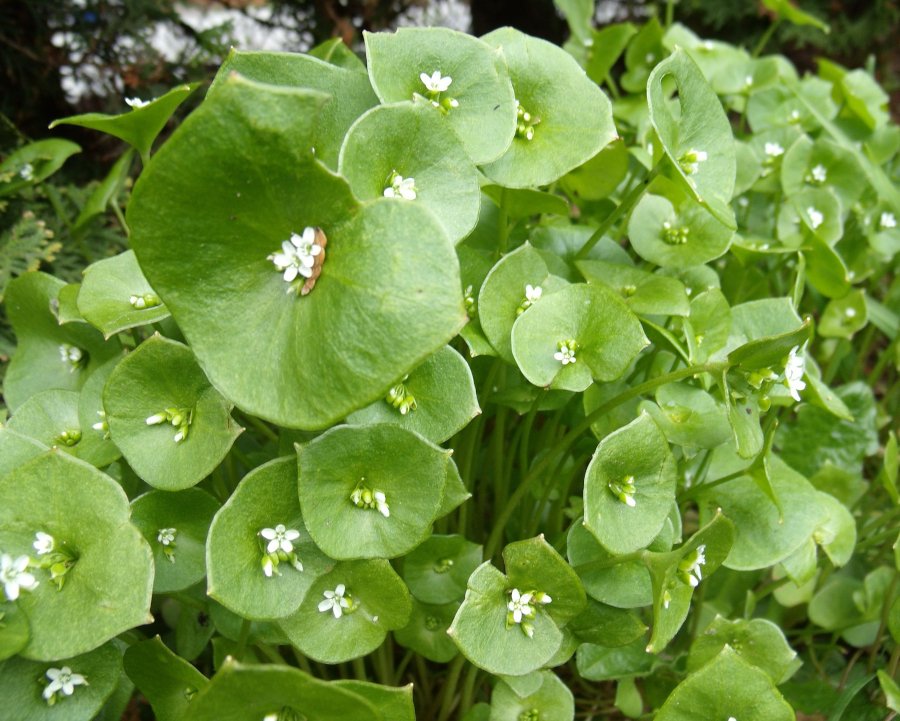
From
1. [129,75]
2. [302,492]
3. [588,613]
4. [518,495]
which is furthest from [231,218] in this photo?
[129,75]

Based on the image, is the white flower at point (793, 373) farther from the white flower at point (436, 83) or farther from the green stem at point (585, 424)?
the white flower at point (436, 83)

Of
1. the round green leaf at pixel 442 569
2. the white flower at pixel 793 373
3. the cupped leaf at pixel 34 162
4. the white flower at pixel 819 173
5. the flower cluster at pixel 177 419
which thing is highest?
the white flower at pixel 793 373

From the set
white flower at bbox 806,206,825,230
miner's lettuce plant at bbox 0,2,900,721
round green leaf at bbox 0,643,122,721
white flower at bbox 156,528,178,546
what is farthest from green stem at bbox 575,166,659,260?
round green leaf at bbox 0,643,122,721

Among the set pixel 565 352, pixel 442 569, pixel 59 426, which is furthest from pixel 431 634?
pixel 59 426

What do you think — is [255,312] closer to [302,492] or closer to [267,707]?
[302,492]

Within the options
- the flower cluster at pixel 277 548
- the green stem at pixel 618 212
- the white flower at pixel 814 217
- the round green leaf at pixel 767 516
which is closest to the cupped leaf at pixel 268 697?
the flower cluster at pixel 277 548

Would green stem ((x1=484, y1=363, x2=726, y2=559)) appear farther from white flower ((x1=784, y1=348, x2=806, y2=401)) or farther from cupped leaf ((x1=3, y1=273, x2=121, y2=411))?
cupped leaf ((x1=3, y1=273, x2=121, y2=411))

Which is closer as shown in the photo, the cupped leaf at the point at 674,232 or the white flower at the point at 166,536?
the white flower at the point at 166,536

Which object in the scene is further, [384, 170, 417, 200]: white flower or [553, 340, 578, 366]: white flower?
[553, 340, 578, 366]: white flower

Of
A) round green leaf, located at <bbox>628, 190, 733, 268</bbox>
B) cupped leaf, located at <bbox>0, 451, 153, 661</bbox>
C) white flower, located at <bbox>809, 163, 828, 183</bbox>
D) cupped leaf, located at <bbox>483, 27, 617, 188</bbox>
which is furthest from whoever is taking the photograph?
white flower, located at <bbox>809, 163, 828, 183</bbox>
